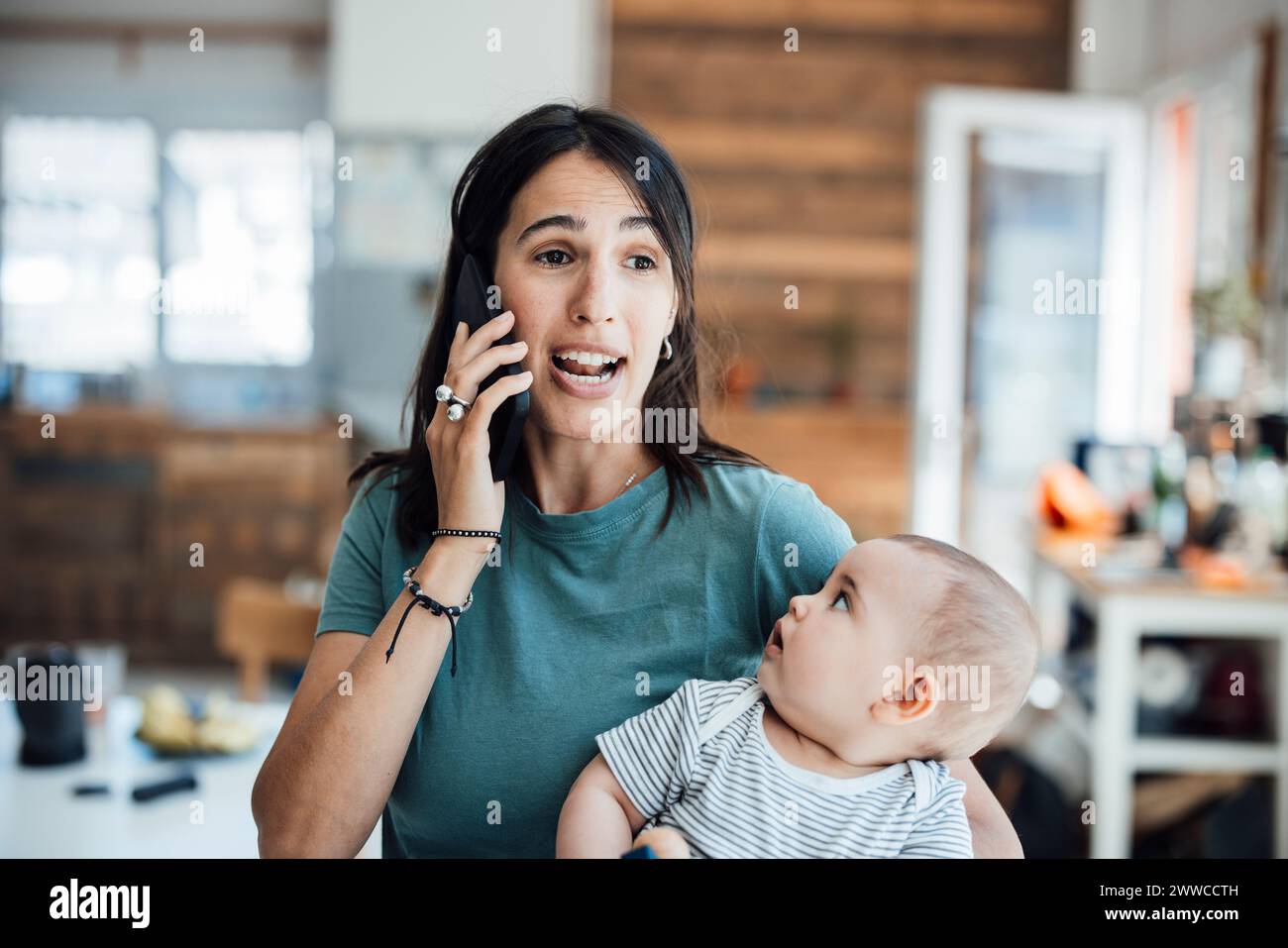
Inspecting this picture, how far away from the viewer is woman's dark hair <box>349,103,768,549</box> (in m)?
0.82

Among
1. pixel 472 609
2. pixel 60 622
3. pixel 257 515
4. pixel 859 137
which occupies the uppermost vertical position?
pixel 859 137

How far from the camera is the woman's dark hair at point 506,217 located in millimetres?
823

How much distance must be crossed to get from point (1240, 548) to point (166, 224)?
434cm

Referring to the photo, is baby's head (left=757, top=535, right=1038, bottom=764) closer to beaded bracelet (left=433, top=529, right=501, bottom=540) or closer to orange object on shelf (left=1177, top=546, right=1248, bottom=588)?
beaded bracelet (left=433, top=529, right=501, bottom=540)

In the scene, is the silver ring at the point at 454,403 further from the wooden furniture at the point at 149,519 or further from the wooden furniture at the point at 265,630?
the wooden furniture at the point at 149,519

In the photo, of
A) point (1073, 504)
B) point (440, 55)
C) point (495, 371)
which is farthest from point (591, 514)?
point (440, 55)

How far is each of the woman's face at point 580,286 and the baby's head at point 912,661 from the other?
0.74 ft

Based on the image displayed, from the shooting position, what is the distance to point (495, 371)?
0.78 metres

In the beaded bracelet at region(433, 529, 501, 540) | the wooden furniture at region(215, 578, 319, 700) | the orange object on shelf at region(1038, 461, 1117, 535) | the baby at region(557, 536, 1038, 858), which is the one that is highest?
the beaded bracelet at region(433, 529, 501, 540)

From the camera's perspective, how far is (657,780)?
75 centimetres

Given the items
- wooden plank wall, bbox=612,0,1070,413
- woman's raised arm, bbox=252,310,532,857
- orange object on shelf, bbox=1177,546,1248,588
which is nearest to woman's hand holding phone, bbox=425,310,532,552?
woman's raised arm, bbox=252,310,532,857

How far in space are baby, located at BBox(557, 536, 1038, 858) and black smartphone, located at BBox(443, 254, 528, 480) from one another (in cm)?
23
